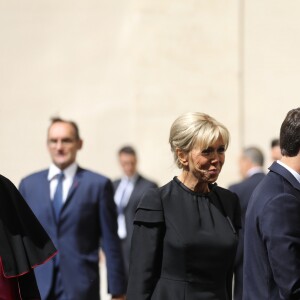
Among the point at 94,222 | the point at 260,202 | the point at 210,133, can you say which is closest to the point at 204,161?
the point at 210,133

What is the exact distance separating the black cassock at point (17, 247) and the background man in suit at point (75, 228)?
6.76 ft

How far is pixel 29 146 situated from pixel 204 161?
9.38 m

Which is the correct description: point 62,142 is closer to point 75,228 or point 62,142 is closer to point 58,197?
point 58,197

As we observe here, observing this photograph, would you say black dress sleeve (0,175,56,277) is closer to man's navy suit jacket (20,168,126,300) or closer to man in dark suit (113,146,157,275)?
man's navy suit jacket (20,168,126,300)

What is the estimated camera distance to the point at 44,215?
7402mm

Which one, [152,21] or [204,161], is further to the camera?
[152,21]

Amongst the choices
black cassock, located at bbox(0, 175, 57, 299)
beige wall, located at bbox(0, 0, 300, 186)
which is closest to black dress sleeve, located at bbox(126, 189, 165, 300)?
black cassock, located at bbox(0, 175, 57, 299)

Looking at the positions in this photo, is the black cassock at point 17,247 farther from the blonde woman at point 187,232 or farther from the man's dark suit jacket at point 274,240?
the man's dark suit jacket at point 274,240

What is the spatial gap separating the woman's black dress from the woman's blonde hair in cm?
29

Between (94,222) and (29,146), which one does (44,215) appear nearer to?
(94,222)

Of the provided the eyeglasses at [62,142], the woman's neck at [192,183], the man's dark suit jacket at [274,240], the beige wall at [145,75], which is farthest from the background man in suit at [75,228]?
the beige wall at [145,75]

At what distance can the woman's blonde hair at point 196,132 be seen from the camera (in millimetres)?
5086

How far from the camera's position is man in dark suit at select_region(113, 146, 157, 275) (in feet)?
37.7

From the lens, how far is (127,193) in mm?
11898
